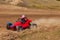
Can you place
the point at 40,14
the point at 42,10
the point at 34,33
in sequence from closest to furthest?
the point at 34,33
the point at 40,14
the point at 42,10

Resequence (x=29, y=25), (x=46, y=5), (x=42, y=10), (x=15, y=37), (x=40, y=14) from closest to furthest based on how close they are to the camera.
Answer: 1. (x=15, y=37)
2. (x=29, y=25)
3. (x=40, y=14)
4. (x=42, y=10)
5. (x=46, y=5)

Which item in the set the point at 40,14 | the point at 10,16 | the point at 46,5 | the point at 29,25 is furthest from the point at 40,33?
the point at 46,5

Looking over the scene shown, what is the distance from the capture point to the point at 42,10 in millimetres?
21062

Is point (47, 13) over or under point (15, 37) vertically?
under

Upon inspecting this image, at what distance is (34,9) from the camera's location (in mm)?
21141

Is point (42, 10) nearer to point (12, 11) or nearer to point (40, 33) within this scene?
point (12, 11)

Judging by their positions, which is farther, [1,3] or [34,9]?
[1,3]

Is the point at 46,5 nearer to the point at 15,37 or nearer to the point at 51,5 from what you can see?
Answer: the point at 51,5

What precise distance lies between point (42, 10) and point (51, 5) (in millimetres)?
2132

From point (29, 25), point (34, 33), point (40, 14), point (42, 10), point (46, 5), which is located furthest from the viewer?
point (46, 5)

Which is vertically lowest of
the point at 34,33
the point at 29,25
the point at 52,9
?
the point at 52,9

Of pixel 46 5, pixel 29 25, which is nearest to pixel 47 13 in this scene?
pixel 46 5

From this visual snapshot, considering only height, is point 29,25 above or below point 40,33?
below

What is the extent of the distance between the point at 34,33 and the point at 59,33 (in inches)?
31.0
